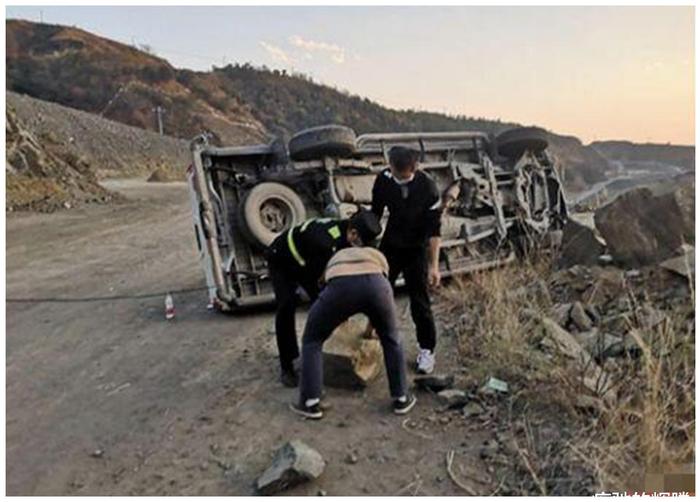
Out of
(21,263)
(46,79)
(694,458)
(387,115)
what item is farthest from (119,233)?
(387,115)

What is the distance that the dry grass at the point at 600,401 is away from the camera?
3227mm

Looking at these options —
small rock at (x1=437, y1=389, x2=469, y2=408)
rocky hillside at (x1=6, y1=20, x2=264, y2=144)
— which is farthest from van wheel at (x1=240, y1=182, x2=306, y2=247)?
rocky hillside at (x1=6, y1=20, x2=264, y2=144)

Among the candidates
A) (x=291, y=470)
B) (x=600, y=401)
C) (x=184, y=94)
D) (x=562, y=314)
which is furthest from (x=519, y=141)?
(x=184, y=94)

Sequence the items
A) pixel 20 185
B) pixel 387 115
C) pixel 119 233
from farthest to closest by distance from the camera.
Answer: pixel 387 115 < pixel 20 185 < pixel 119 233

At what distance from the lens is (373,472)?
11.3 feet

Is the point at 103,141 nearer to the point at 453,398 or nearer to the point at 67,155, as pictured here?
the point at 67,155

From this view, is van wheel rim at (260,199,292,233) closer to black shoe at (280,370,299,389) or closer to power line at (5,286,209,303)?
power line at (5,286,209,303)

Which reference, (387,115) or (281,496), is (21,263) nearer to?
(281,496)

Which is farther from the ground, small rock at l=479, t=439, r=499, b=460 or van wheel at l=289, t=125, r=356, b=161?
van wheel at l=289, t=125, r=356, b=161

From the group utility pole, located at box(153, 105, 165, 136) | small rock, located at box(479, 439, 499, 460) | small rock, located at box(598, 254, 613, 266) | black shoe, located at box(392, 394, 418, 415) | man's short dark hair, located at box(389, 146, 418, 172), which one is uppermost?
utility pole, located at box(153, 105, 165, 136)

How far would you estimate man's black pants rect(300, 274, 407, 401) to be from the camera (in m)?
3.97

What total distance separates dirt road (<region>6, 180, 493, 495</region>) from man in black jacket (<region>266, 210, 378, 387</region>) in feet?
1.08

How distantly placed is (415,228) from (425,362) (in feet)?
2.96

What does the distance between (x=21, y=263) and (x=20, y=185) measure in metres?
7.34
